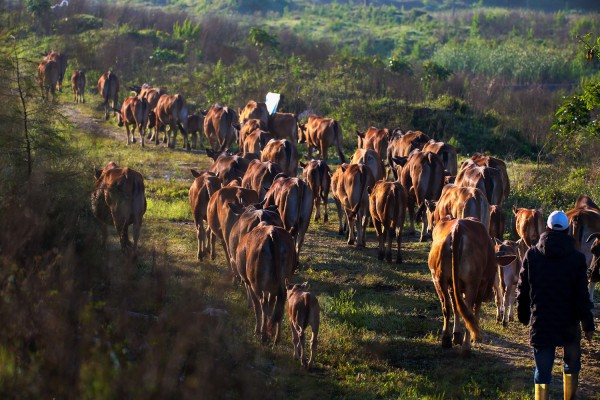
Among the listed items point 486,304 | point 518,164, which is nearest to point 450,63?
point 518,164

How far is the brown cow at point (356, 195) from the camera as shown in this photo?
52.8 feet

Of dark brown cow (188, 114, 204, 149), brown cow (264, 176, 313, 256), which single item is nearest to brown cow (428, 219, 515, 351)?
brown cow (264, 176, 313, 256)

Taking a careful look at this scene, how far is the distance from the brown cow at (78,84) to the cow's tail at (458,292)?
77.8 feet

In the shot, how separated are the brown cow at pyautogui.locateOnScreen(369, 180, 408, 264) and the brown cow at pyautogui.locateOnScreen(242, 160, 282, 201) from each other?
1835 mm

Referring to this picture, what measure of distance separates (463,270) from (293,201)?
14.2 ft

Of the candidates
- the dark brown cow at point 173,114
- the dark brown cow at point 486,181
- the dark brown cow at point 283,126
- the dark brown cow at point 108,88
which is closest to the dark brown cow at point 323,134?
the dark brown cow at point 283,126

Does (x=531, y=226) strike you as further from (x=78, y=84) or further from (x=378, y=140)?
(x=78, y=84)

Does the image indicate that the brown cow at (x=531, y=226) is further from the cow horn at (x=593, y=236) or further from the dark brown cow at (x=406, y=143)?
the dark brown cow at (x=406, y=143)

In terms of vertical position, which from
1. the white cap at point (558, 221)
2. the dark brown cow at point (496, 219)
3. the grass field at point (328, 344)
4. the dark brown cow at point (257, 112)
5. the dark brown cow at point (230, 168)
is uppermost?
the white cap at point (558, 221)

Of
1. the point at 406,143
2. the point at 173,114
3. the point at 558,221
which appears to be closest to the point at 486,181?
the point at 406,143

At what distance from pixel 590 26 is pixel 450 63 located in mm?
10905

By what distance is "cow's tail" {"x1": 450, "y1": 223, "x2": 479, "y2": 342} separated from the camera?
10133 millimetres

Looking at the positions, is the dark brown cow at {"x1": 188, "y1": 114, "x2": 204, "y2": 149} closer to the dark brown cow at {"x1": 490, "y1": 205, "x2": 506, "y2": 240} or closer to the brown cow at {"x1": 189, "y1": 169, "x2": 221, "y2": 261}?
the brown cow at {"x1": 189, "y1": 169, "x2": 221, "y2": 261}

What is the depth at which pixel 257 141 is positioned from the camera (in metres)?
21.0
